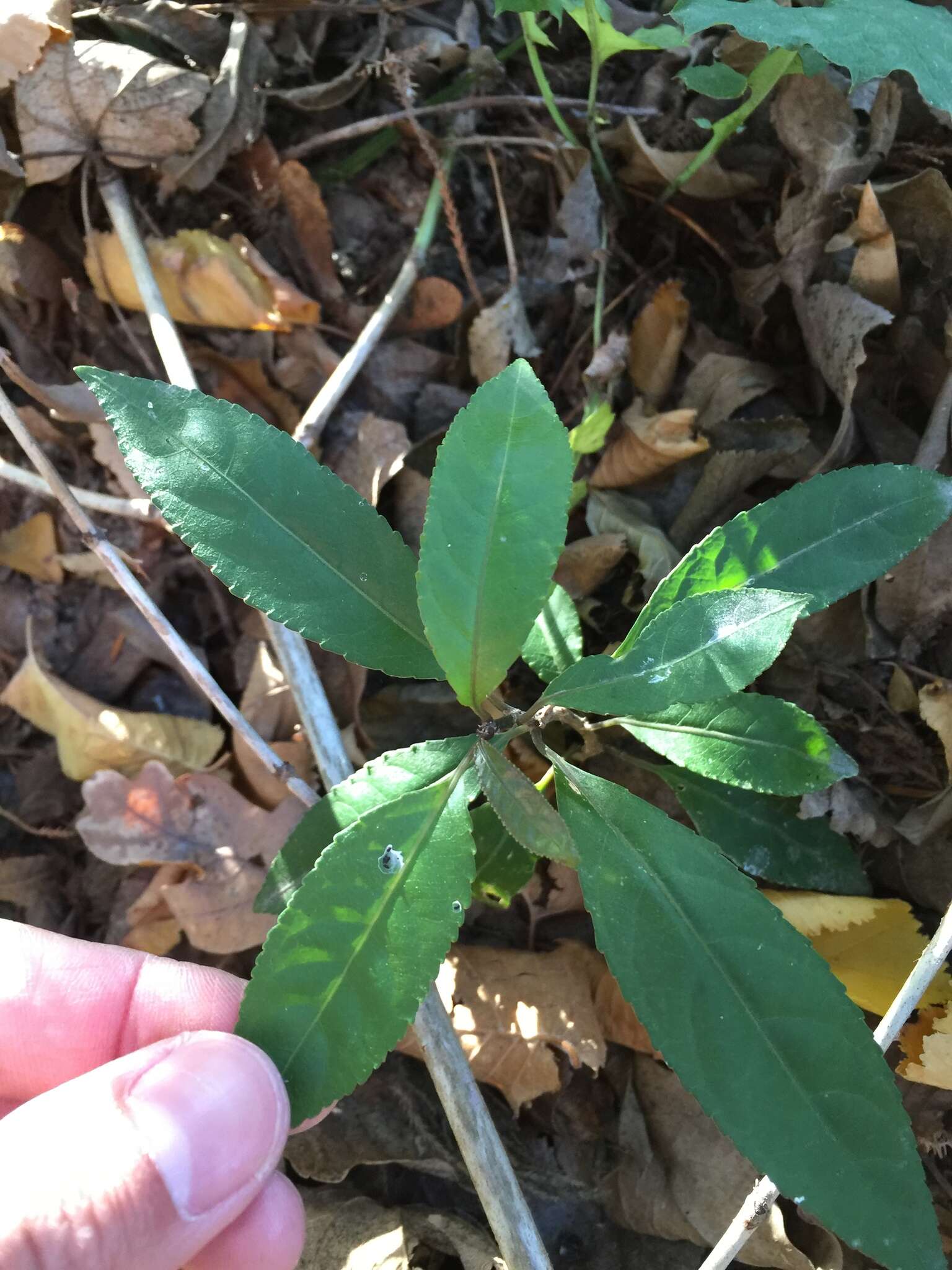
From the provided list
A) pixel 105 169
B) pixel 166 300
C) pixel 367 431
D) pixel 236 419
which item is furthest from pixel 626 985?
pixel 105 169

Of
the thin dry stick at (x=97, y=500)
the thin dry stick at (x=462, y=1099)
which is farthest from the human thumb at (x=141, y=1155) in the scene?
the thin dry stick at (x=97, y=500)

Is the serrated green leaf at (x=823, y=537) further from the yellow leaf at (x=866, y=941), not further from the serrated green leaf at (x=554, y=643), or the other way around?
the yellow leaf at (x=866, y=941)

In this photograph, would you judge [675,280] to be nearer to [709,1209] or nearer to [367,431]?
[367,431]

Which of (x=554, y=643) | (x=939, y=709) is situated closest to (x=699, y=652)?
(x=554, y=643)

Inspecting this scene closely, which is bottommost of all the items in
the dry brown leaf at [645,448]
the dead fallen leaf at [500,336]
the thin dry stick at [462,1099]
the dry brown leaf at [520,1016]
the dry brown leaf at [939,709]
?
the dry brown leaf at [520,1016]

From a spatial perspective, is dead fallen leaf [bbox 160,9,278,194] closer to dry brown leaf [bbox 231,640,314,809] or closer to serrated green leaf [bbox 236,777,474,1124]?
dry brown leaf [bbox 231,640,314,809]

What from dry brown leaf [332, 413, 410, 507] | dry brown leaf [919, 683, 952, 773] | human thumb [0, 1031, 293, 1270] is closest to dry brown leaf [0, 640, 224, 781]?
dry brown leaf [332, 413, 410, 507]

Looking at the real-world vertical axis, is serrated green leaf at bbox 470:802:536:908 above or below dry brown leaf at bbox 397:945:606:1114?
above
